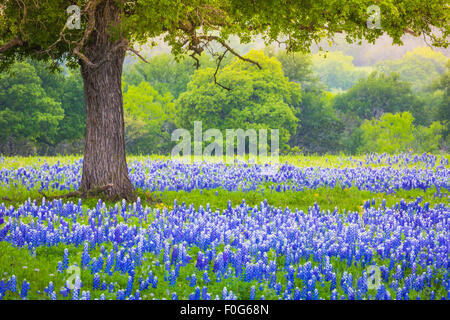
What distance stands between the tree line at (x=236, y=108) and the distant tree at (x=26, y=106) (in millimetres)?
93

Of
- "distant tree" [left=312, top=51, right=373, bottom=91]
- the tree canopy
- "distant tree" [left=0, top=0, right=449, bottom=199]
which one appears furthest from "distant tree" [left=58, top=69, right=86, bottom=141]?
"distant tree" [left=312, top=51, right=373, bottom=91]

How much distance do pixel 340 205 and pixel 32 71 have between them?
1595 inches

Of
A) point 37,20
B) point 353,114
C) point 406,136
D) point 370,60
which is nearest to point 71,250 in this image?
point 37,20

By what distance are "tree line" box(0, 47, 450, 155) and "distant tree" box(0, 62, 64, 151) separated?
0.09 metres

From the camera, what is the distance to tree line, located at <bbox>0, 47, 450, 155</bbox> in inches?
1786

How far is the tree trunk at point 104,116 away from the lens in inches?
476

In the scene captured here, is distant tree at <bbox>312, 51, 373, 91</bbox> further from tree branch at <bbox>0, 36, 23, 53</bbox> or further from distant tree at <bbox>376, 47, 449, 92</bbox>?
tree branch at <bbox>0, 36, 23, 53</bbox>

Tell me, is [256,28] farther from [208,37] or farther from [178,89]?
[178,89]

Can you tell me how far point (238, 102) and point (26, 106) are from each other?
829 inches

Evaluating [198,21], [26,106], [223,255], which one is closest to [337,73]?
[26,106]

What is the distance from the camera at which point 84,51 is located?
12.4m

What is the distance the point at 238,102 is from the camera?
163 feet

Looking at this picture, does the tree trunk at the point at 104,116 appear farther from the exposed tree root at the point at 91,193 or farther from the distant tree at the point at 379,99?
the distant tree at the point at 379,99
